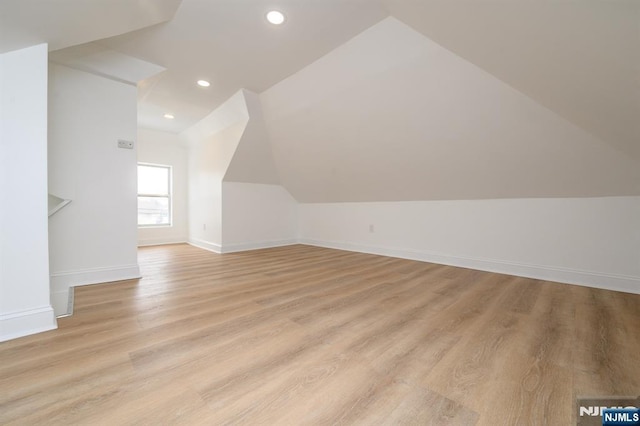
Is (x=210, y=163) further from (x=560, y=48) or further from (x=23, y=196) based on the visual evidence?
(x=560, y=48)

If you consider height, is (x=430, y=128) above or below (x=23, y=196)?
above

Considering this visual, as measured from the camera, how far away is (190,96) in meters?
3.67

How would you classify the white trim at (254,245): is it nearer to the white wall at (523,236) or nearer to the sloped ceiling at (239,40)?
the white wall at (523,236)

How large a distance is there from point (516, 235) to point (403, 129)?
201cm

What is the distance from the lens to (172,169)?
18.7 feet

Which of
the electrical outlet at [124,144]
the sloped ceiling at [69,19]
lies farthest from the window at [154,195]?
the sloped ceiling at [69,19]

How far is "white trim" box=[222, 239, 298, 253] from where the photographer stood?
462 centimetres

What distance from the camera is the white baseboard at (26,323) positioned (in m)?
1.53

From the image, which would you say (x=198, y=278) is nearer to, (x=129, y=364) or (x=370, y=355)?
(x=129, y=364)

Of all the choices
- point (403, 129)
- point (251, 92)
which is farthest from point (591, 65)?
point (251, 92)

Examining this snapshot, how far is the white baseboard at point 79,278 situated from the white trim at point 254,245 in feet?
5.78

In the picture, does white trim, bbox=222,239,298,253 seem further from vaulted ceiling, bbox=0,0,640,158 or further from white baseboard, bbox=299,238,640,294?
vaulted ceiling, bbox=0,0,640,158

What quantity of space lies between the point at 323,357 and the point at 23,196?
2175 millimetres

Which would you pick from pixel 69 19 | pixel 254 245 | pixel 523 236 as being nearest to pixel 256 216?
pixel 254 245
